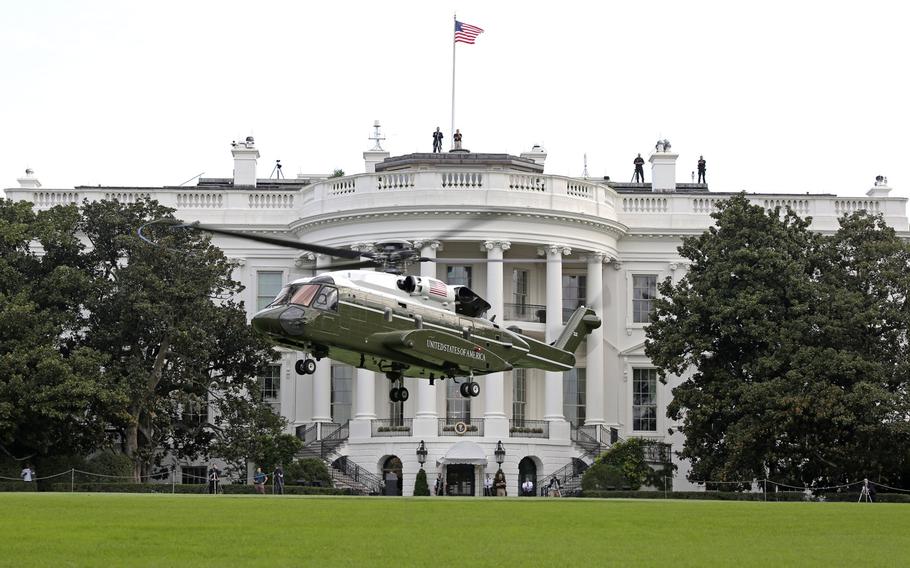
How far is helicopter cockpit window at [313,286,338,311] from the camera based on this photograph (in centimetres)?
4047

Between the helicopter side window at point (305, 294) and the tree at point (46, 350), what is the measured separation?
18333 millimetres

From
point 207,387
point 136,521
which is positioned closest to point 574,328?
point 207,387

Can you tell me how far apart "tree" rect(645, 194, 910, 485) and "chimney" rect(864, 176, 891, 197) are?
1417 centimetres

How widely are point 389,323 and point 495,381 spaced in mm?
26559

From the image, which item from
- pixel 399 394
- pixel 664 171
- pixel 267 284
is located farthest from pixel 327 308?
pixel 664 171

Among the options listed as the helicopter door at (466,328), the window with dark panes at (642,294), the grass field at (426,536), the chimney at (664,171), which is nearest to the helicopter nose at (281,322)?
the helicopter door at (466,328)

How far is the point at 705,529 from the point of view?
2836 cm

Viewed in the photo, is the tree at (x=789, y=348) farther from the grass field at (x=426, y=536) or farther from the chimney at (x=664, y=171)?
the grass field at (x=426, y=536)

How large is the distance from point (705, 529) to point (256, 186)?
53.6 metres

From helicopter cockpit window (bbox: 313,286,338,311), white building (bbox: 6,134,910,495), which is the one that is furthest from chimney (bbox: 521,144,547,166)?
helicopter cockpit window (bbox: 313,286,338,311)

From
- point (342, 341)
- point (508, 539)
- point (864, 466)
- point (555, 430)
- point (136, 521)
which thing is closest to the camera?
point (508, 539)

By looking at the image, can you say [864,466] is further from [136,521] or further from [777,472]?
[136,521]

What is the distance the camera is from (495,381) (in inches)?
2672

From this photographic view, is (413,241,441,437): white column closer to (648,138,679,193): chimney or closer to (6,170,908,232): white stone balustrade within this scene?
(6,170,908,232): white stone balustrade
